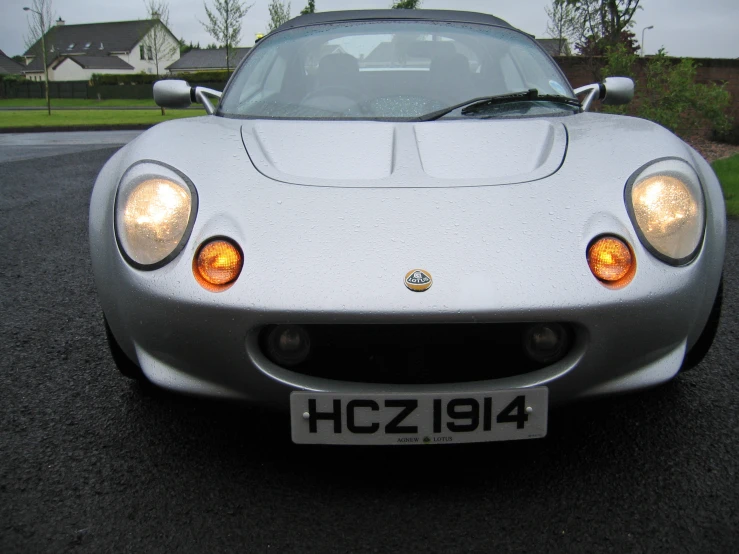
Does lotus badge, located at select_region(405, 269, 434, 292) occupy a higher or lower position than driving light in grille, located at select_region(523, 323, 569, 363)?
higher

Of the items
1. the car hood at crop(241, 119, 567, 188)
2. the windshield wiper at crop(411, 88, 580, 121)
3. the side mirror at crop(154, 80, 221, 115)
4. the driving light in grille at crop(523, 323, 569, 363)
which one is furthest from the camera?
the side mirror at crop(154, 80, 221, 115)

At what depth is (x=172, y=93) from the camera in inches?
116

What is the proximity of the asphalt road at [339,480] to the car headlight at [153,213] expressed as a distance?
39 cm

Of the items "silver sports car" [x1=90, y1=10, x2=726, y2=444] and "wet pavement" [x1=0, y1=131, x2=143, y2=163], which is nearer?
"silver sports car" [x1=90, y1=10, x2=726, y2=444]

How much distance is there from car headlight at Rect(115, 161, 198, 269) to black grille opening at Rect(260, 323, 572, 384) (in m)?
0.31

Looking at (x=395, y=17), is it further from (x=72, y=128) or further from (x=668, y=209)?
(x=72, y=128)

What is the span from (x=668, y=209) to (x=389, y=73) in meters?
1.27

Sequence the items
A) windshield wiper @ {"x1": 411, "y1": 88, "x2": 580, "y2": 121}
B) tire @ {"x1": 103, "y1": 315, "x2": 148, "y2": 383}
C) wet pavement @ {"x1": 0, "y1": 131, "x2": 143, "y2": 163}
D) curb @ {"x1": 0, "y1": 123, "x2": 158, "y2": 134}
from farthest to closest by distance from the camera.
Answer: curb @ {"x1": 0, "y1": 123, "x2": 158, "y2": 134}, wet pavement @ {"x1": 0, "y1": 131, "x2": 143, "y2": 163}, windshield wiper @ {"x1": 411, "y1": 88, "x2": 580, "y2": 121}, tire @ {"x1": 103, "y1": 315, "x2": 148, "y2": 383}

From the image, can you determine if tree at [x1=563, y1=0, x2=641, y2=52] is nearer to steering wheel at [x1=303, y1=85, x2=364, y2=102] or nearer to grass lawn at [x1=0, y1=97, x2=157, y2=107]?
steering wheel at [x1=303, y1=85, x2=364, y2=102]

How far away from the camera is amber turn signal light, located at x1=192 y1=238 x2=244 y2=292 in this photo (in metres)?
1.56

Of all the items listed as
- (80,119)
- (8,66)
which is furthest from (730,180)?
(8,66)

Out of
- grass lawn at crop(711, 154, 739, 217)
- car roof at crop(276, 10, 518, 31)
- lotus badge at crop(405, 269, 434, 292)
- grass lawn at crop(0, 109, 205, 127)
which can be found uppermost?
car roof at crop(276, 10, 518, 31)

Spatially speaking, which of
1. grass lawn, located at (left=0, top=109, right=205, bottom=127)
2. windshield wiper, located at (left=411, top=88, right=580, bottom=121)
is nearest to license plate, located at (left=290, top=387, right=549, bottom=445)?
windshield wiper, located at (left=411, top=88, right=580, bottom=121)

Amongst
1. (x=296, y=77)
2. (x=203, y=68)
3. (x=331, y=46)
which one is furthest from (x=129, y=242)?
(x=203, y=68)
